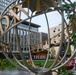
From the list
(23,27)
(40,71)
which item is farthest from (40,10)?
(23,27)

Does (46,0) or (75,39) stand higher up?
(46,0)

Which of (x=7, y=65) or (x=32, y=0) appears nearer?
(x=32, y=0)

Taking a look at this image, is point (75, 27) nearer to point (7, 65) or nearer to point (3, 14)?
point (3, 14)

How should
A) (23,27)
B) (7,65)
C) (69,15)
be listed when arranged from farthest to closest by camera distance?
(23,27)
(7,65)
(69,15)

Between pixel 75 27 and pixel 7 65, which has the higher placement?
pixel 75 27

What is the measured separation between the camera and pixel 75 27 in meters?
3.66

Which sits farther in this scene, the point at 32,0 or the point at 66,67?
the point at 66,67

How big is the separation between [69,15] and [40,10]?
185 centimetres

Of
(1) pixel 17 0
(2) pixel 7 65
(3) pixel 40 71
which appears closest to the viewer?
(3) pixel 40 71

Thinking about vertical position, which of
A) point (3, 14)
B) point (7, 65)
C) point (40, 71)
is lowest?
point (7, 65)

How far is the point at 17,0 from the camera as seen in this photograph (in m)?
2.85

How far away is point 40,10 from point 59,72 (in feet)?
6.87

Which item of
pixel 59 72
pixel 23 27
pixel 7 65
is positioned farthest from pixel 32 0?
pixel 23 27

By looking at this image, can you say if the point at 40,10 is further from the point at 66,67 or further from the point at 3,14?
the point at 66,67
